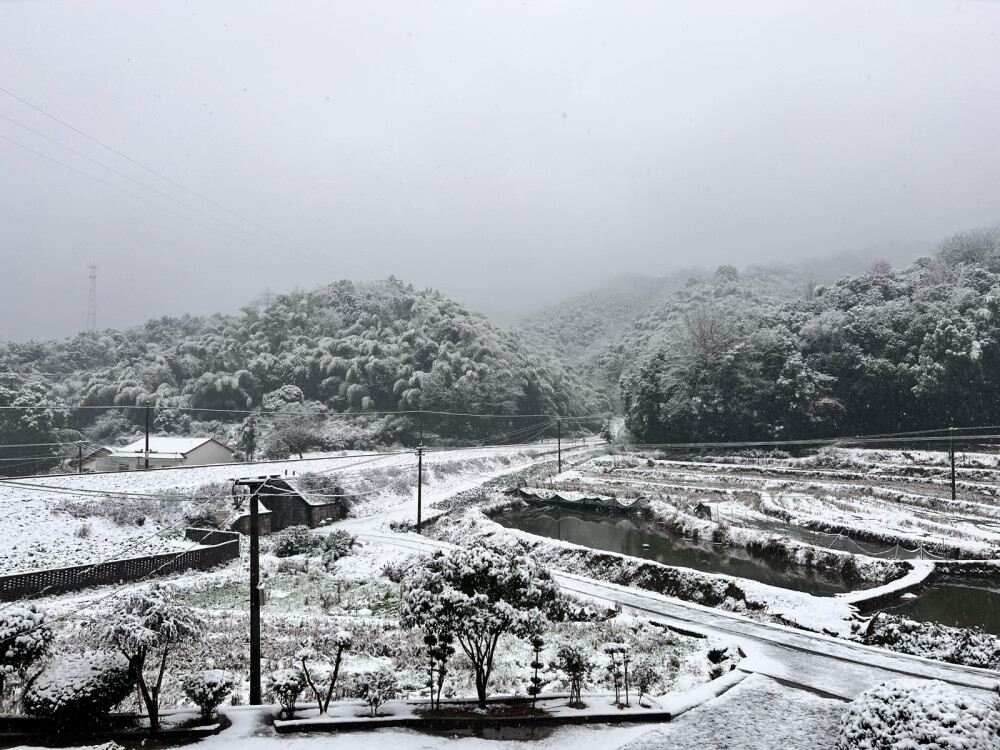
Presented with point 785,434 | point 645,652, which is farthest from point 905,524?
point 785,434

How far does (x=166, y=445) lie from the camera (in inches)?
1599

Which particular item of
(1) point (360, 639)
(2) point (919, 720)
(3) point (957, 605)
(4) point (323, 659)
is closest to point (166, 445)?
(1) point (360, 639)

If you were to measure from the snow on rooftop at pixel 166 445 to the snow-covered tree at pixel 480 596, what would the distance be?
36318mm

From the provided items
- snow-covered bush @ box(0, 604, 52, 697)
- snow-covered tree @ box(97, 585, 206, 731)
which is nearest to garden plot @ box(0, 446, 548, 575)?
snow-covered bush @ box(0, 604, 52, 697)

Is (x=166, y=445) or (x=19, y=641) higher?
(x=166, y=445)

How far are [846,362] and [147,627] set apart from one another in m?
47.3

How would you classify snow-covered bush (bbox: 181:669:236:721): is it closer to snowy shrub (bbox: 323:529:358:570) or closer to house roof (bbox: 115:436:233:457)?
snowy shrub (bbox: 323:529:358:570)

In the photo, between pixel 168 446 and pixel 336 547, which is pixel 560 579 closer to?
pixel 336 547

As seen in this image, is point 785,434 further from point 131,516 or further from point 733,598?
point 131,516

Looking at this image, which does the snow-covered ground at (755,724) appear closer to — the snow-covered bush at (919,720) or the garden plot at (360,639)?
the garden plot at (360,639)

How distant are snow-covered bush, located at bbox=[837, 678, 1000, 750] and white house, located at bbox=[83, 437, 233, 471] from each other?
38708 mm

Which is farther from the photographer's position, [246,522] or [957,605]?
[246,522]

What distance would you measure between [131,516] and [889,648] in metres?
28.2

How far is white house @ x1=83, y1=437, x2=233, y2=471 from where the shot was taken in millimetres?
38875
